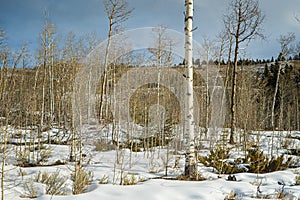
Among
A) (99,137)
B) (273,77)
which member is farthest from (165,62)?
(273,77)

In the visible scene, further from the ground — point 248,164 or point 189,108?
point 189,108

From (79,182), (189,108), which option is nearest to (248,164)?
(189,108)

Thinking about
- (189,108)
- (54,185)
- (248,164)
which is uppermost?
(189,108)

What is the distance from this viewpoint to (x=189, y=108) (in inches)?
173

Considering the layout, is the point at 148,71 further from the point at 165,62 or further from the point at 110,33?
the point at 110,33

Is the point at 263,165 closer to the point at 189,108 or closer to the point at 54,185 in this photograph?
the point at 189,108

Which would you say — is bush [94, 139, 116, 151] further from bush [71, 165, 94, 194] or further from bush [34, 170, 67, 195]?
bush [71, 165, 94, 194]

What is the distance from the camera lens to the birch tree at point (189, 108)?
14.0ft

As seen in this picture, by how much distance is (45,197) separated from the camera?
2.72 metres

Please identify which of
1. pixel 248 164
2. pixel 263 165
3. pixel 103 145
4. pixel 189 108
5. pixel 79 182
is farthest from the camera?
pixel 103 145

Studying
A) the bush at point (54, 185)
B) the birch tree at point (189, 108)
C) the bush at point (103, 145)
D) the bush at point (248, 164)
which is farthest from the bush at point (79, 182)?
the bush at point (103, 145)

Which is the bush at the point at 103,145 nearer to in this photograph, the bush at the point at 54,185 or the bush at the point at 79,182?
the bush at the point at 54,185

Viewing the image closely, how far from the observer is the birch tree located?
14.0 ft

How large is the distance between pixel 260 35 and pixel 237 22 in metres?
1.11
